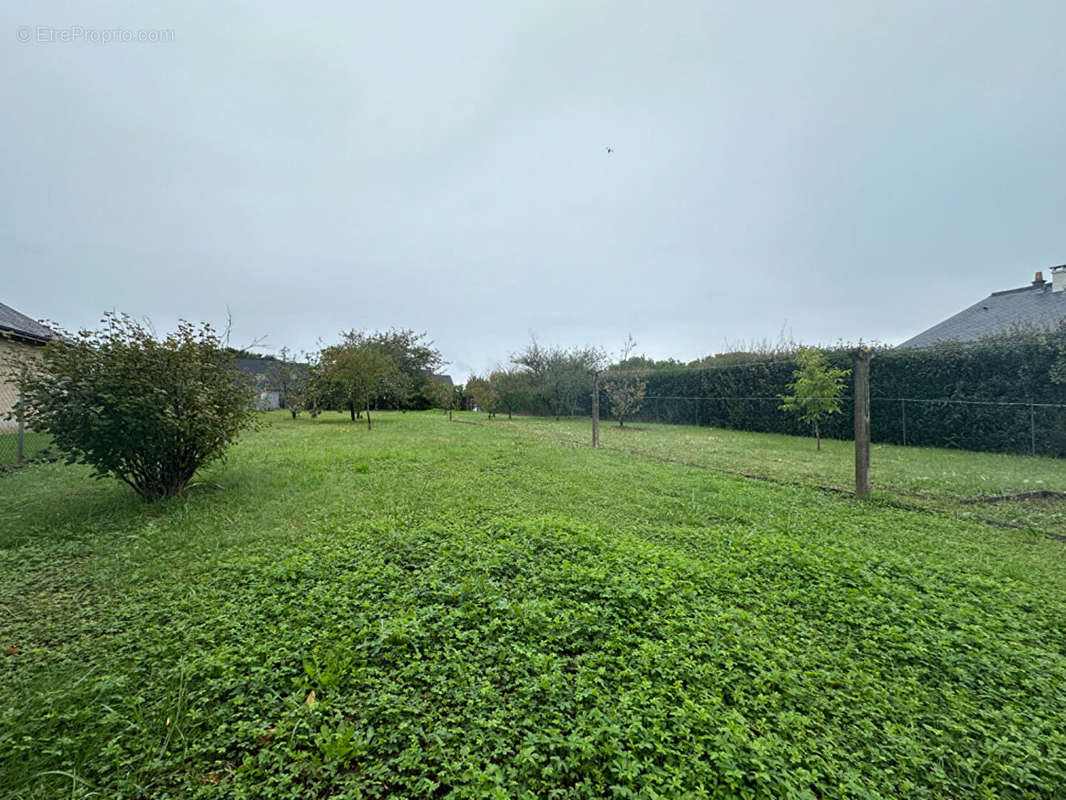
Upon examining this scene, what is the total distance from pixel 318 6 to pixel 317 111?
7.94 ft

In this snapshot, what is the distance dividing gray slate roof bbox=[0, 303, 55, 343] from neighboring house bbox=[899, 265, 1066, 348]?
80.6 ft

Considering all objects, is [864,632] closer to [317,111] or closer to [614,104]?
[614,104]

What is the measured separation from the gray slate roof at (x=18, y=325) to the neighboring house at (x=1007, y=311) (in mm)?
24557

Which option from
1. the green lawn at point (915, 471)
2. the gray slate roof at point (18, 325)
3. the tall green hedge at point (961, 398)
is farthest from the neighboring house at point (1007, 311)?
the gray slate roof at point (18, 325)

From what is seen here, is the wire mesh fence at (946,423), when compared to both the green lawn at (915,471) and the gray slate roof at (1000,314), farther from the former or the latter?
the gray slate roof at (1000,314)

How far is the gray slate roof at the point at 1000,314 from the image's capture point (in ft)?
45.2

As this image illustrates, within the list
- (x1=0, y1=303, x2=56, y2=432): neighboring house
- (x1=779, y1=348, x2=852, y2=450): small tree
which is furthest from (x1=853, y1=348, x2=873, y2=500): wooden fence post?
(x1=0, y1=303, x2=56, y2=432): neighboring house

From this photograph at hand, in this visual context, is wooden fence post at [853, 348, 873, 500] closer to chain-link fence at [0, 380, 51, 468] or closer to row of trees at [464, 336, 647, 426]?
chain-link fence at [0, 380, 51, 468]

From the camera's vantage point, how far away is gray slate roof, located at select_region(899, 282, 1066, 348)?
13.8m

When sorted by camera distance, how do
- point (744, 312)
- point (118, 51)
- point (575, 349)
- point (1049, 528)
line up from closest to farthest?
point (1049, 528)
point (118, 51)
point (744, 312)
point (575, 349)

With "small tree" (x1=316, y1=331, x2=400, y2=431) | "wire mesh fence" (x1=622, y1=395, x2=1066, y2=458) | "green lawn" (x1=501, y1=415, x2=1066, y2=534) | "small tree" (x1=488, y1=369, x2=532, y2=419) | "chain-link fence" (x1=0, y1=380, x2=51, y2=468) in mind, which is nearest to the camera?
"green lawn" (x1=501, y1=415, x2=1066, y2=534)

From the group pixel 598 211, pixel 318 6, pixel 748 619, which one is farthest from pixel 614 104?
pixel 748 619

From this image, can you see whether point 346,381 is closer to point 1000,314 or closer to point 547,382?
point 547,382

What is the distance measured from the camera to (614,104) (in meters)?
10.1
